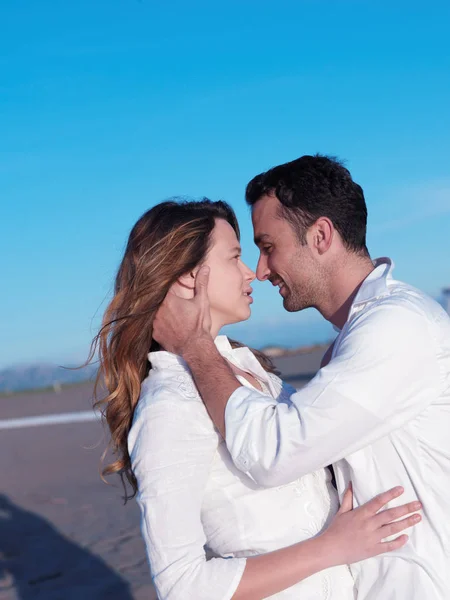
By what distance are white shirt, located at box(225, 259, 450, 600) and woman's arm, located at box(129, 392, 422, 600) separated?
80 millimetres

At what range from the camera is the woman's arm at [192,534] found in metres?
2.01

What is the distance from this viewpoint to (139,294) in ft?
8.16

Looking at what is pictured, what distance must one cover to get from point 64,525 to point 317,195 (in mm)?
5520

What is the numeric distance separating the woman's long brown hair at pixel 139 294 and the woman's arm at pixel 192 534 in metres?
0.37

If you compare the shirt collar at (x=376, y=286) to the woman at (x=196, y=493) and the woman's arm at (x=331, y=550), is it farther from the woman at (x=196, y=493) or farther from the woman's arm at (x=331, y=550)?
the woman's arm at (x=331, y=550)

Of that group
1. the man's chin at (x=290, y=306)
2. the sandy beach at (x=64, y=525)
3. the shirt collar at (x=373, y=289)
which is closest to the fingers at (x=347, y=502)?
the shirt collar at (x=373, y=289)

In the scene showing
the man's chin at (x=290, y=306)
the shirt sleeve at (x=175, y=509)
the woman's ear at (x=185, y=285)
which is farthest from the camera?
the man's chin at (x=290, y=306)

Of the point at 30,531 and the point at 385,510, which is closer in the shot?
the point at 385,510

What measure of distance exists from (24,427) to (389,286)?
12.7 m

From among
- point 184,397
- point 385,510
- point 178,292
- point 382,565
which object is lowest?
point 382,565

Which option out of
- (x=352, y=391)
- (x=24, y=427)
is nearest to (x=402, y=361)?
(x=352, y=391)

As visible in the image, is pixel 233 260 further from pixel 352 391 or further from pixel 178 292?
pixel 352 391

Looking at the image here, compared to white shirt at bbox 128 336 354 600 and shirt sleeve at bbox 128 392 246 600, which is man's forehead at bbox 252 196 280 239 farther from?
shirt sleeve at bbox 128 392 246 600

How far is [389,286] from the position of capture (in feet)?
7.77
